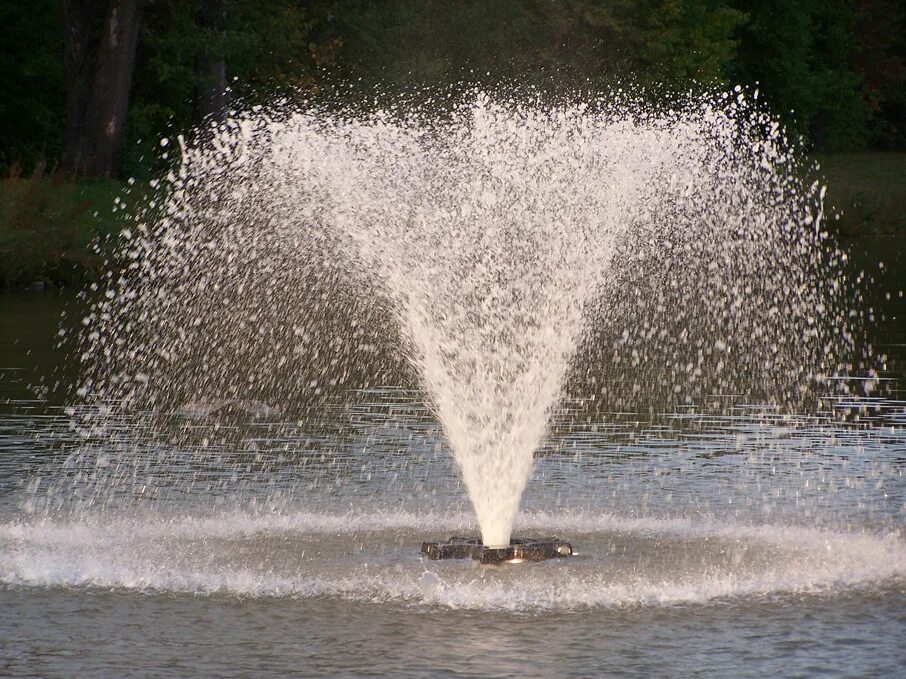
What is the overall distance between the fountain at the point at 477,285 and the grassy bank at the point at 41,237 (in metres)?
0.88

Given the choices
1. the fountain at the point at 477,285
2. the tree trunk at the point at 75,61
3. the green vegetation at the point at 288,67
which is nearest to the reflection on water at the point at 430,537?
the fountain at the point at 477,285

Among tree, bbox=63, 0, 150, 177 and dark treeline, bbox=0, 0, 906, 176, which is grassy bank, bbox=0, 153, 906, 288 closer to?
dark treeline, bbox=0, 0, 906, 176

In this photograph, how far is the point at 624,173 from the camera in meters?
14.5

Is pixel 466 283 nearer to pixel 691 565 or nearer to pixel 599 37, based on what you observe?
pixel 691 565

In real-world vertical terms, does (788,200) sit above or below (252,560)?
above

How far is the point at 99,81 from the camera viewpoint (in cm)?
4528

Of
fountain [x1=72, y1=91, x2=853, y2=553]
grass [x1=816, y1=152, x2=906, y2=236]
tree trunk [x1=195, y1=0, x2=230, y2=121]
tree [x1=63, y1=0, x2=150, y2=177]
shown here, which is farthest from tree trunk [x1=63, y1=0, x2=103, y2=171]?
grass [x1=816, y1=152, x2=906, y2=236]

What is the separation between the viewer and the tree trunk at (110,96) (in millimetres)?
44875

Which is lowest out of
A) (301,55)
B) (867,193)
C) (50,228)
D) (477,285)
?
(477,285)

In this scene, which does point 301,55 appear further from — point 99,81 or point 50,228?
point 50,228

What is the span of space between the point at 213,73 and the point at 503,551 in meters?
42.4

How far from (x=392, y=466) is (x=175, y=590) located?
4951 millimetres

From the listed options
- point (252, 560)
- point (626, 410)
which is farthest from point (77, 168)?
point (252, 560)

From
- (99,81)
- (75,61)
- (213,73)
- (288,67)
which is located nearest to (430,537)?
(99,81)
